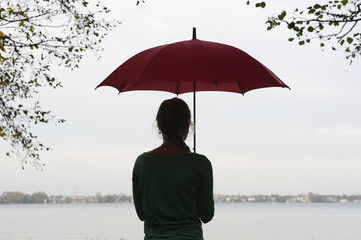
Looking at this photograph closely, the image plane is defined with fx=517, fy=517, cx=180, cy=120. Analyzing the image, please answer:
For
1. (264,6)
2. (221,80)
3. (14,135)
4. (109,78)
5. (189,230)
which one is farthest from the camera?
(14,135)

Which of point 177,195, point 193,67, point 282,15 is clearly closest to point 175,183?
point 177,195

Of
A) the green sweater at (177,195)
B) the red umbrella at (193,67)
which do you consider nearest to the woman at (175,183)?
the green sweater at (177,195)

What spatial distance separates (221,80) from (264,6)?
4480mm

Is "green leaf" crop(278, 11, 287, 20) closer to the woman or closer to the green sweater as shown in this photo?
the woman

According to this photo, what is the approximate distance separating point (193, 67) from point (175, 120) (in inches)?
52.7

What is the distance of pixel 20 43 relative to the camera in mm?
11258

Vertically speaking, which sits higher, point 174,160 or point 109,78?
point 109,78

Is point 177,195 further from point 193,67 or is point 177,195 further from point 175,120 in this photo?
point 193,67

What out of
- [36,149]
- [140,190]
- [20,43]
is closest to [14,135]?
[36,149]

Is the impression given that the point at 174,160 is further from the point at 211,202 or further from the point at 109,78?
the point at 109,78

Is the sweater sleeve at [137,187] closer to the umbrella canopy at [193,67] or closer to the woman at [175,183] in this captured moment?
the woman at [175,183]

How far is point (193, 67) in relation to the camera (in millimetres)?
5184

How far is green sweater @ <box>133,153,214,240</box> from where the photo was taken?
388cm

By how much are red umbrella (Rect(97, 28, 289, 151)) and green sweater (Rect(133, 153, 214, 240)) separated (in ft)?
4.40
